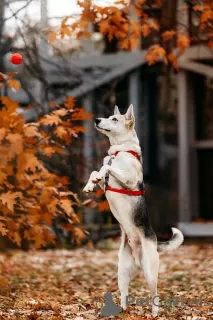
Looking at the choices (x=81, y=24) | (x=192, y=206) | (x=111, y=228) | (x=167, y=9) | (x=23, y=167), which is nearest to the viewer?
(x=23, y=167)

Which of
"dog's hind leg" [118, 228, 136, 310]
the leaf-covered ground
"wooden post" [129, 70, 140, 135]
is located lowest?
the leaf-covered ground

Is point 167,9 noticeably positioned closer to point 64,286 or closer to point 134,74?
point 134,74

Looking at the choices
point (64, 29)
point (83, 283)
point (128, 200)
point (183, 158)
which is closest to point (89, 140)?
point (183, 158)

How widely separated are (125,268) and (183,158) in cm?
980

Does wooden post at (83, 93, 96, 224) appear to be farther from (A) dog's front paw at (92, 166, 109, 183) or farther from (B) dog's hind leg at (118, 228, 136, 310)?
(A) dog's front paw at (92, 166, 109, 183)

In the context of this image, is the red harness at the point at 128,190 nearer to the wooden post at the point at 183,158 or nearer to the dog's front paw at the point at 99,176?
the dog's front paw at the point at 99,176

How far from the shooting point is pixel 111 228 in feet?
48.8

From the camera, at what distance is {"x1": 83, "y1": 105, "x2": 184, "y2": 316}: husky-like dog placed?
606 cm

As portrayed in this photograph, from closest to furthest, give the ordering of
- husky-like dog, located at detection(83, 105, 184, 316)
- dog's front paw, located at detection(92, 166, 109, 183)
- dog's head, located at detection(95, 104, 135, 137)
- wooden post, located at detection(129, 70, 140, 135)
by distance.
A: 1. dog's front paw, located at detection(92, 166, 109, 183)
2. husky-like dog, located at detection(83, 105, 184, 316)
3. dog's head, located at detection(95, 104, 135, 137)
4. wooden post, located at detection(129, 70, 140, 135)

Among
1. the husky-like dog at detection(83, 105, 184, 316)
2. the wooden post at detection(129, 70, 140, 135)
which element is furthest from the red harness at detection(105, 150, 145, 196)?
the wooden post at detection(129, 70, 140, 135)

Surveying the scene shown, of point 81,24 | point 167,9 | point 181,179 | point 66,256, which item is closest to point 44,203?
point 81,24

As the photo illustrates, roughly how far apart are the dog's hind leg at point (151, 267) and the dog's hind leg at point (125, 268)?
15 cm

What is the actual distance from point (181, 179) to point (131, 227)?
385 inches

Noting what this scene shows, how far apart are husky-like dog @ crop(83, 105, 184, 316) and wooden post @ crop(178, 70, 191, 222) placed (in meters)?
9.53
